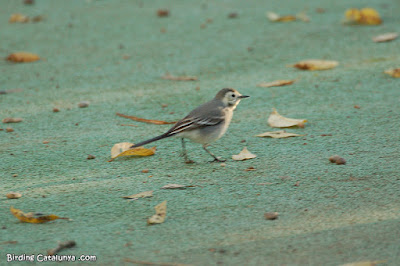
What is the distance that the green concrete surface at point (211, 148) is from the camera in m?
2.20

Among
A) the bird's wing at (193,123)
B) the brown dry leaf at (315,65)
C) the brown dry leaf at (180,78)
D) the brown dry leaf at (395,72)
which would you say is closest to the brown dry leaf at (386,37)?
the brown dry leaf at (315,65)

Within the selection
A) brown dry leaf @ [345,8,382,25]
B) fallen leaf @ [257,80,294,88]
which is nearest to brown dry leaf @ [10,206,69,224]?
fallen leaf @ [257,80,294,88]

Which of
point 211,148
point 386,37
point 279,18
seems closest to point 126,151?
point 211,148

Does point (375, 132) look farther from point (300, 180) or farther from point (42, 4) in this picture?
point (42, 4)

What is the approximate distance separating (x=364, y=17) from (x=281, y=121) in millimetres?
2835

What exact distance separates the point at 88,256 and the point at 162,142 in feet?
4.80

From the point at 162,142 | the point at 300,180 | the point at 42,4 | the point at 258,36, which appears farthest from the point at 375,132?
the point at 42,4

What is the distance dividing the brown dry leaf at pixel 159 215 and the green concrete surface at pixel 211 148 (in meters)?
0.03

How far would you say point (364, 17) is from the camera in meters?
5.92

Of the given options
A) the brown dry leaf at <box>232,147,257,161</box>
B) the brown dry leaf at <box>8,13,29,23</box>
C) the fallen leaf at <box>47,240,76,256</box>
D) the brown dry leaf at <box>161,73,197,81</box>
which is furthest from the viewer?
the brown dry leaf at <box>8,13,29,23</box>

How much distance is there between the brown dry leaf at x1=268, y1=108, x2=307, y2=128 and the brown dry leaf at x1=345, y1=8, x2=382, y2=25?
2.74 m

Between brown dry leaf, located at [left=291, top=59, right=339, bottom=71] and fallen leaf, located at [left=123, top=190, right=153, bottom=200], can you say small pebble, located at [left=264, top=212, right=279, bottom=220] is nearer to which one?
fallen leaf, located at [left=123, top=190, right=153, bottom=200]

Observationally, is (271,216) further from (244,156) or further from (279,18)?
(279,18)

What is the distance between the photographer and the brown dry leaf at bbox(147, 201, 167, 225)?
2338 millimetres
